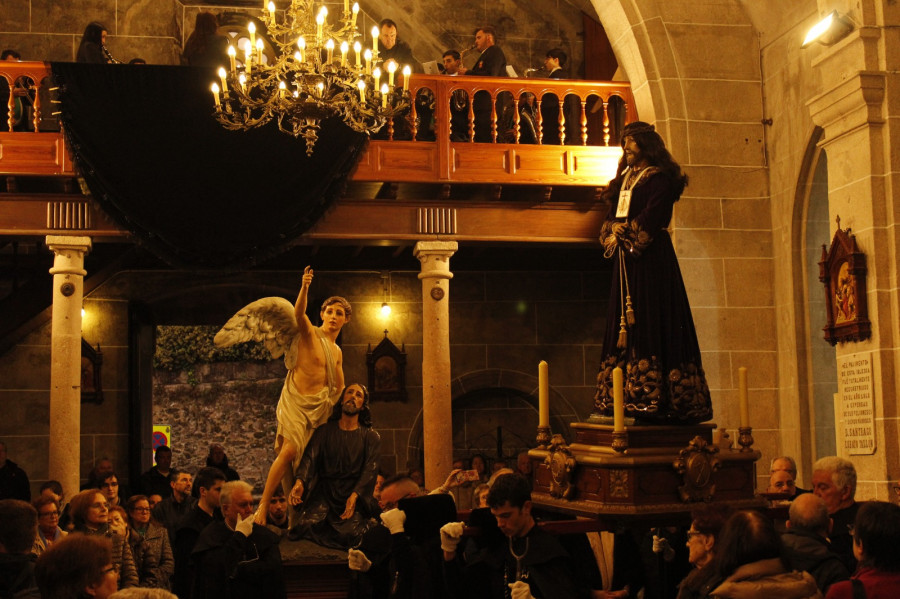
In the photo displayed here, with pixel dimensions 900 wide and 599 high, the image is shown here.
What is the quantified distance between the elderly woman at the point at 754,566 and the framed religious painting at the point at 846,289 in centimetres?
451

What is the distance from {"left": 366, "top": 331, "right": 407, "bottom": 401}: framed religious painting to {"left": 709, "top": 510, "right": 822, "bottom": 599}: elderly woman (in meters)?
11.1

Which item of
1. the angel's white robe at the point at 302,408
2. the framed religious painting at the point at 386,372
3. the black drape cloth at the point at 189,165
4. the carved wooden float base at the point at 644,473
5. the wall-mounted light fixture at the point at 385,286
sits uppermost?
the black drape cloth at the point at 189,165

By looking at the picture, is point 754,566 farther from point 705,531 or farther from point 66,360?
point 66,360

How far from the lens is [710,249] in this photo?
1053 centimetres

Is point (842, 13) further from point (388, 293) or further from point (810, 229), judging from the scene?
point (388, 293)

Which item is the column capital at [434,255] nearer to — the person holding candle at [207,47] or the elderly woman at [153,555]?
the person holding candle at [207,47]

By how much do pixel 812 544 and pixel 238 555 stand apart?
2.62m

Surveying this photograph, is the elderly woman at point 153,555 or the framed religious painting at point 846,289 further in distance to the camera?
the framed religious painting at point 846,289

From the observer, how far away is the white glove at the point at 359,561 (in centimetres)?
527

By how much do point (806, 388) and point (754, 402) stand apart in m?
0.48

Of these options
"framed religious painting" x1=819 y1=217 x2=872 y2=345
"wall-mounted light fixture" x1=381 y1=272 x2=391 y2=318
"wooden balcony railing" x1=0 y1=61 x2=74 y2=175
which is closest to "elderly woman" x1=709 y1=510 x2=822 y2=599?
"framed religious painting" x1=819 y1=217 x2=872 y2=345

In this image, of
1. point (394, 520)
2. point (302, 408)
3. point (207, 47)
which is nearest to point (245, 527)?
point (394, 520)

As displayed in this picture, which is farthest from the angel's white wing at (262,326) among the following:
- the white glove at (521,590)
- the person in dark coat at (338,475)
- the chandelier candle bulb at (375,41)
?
the white glove at (521,590)

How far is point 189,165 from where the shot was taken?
11000 mm
